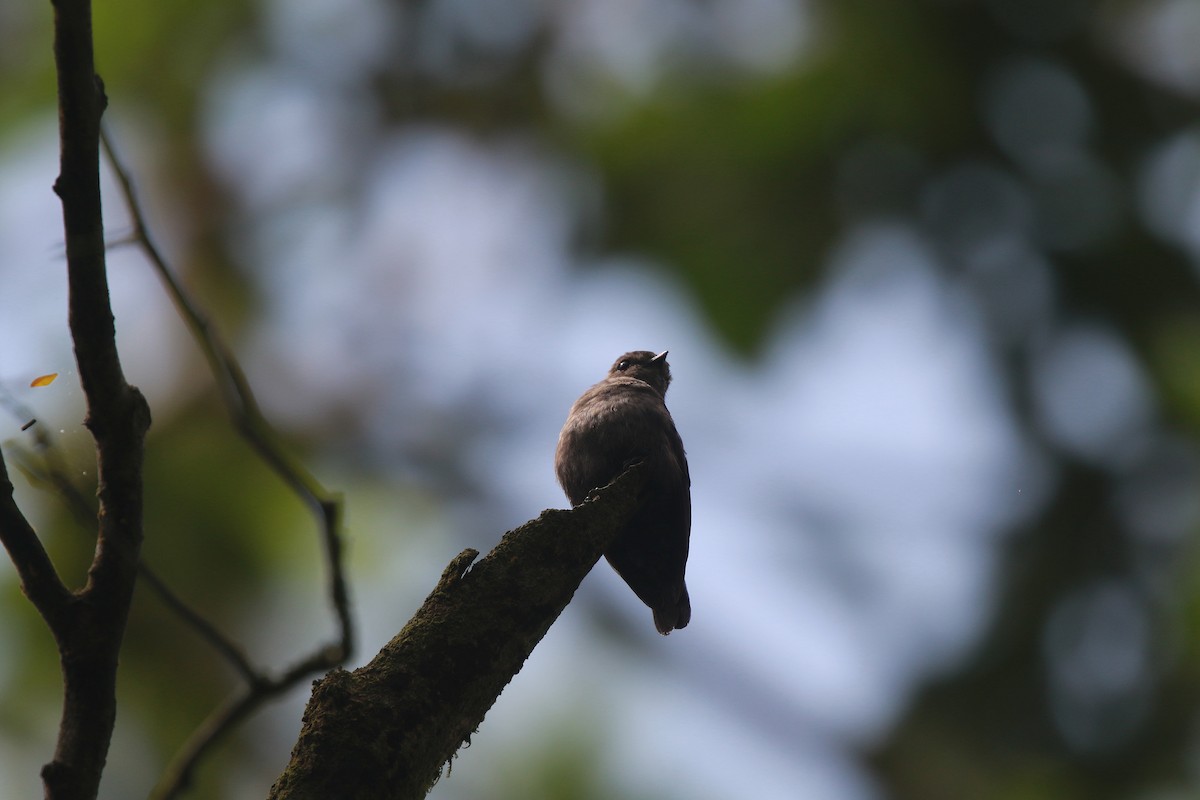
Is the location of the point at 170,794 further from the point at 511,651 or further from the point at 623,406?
the point at 623,406

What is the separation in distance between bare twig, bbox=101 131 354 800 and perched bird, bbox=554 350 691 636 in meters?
2.30

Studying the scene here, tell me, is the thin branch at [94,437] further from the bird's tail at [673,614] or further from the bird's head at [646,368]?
the bird's head at [646,368]

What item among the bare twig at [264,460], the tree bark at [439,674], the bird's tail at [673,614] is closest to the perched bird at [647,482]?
the bird's tail at [673,614]

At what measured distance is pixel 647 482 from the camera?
4.36m

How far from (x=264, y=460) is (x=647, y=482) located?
2.43 metres

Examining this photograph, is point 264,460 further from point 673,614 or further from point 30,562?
point 673,614

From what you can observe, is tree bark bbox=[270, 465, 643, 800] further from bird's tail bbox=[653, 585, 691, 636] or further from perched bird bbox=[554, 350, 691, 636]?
bird's tail bbox=[653, 585, 691, 636]

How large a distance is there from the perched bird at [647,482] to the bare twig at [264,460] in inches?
90.6

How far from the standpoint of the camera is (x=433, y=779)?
248cm

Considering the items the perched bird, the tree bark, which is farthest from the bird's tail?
the tree bark

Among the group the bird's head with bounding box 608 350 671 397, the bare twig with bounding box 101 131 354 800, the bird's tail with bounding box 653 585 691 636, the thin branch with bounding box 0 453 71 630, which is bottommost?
the thin branch with bounding box 0 453 71 630

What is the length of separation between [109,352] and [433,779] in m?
1.29

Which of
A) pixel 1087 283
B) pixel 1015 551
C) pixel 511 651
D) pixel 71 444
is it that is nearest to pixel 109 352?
pixel 71 444

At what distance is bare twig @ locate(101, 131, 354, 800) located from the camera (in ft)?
6.82
